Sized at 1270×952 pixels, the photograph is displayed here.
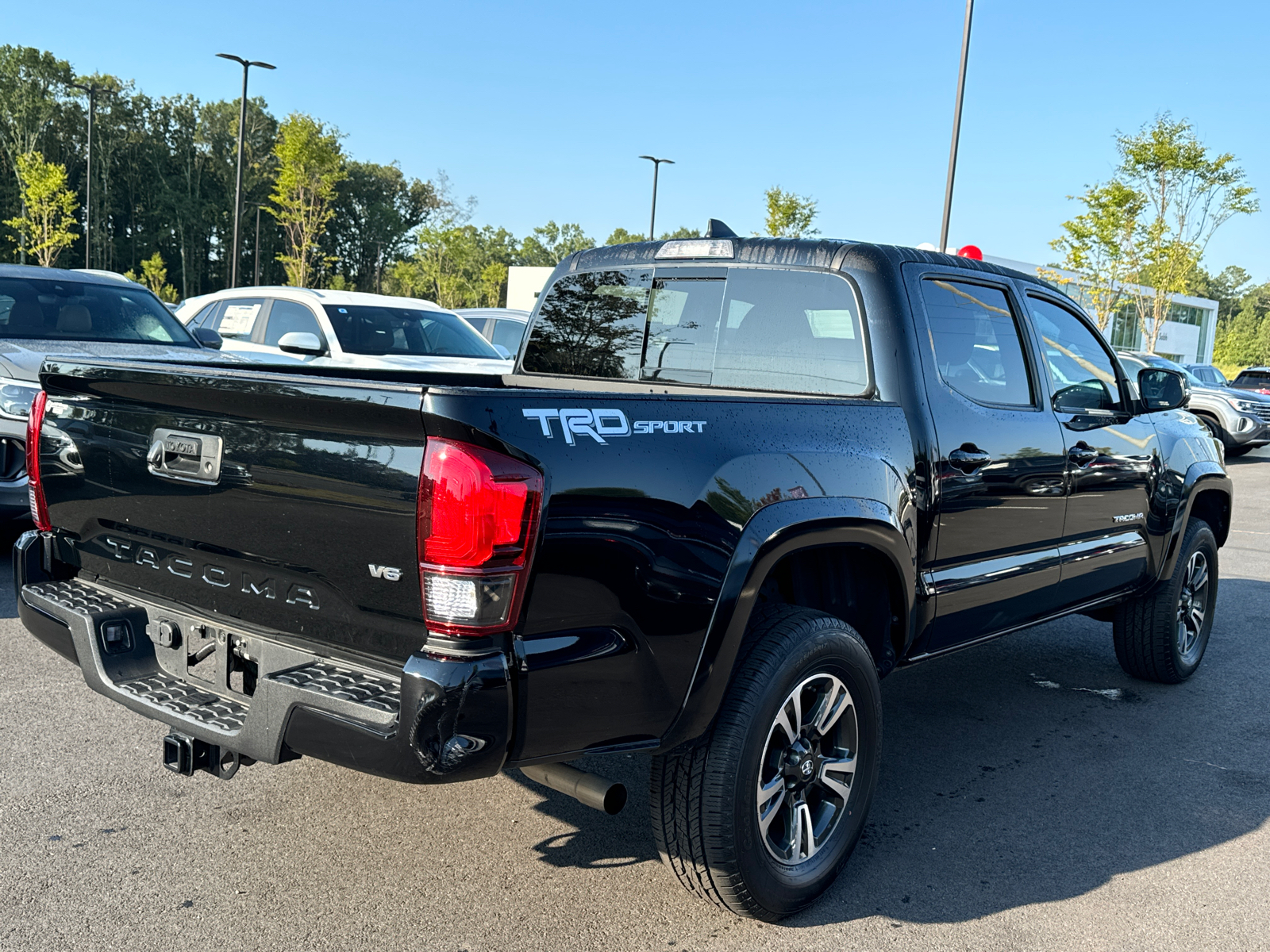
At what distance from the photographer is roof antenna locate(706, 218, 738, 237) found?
403 cm

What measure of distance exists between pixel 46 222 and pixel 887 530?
41.4 m

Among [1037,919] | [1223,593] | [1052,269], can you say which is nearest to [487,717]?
[1037,919]

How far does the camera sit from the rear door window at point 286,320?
1005cm

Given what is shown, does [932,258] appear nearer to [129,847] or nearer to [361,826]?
[361,826]

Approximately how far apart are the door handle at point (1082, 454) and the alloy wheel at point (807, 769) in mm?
1700

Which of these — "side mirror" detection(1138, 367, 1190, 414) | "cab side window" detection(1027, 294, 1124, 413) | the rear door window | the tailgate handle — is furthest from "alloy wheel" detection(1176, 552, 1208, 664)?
the rear door window

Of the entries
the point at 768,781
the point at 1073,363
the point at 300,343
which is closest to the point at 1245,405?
the point at 300,343

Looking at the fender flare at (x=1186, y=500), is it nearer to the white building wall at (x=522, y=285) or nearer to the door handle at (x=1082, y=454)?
the door handle at (x=1082, y=454)

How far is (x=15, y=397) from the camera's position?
6.16 meters

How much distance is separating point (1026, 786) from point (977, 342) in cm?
169

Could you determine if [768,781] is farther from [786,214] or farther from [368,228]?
[368,228]

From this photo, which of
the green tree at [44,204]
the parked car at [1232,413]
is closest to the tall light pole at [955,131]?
the parked car at [1232,413]

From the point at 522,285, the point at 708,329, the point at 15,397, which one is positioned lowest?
the point at 15,397

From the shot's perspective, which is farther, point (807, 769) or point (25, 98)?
point (25, 98)
